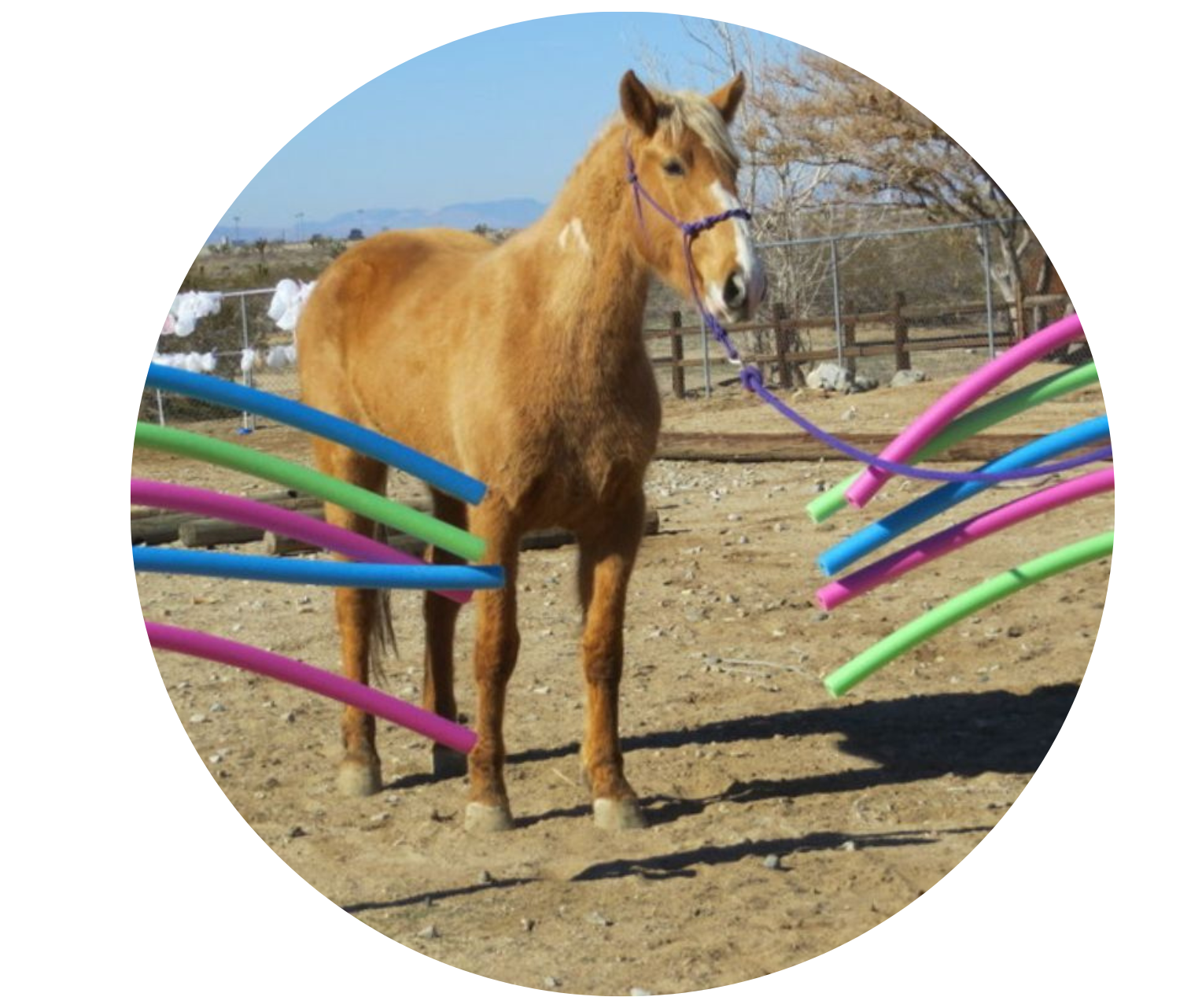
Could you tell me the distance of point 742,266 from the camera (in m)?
4.86

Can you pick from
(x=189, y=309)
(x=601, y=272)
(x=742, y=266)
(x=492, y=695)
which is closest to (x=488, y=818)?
(x=492, y=695)

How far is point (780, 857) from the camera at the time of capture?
538cm

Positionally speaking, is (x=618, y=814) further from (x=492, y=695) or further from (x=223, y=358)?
(x=223, y=358)

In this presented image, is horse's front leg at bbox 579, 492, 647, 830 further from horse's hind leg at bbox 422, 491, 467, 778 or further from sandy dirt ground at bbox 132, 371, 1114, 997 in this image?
horse's hind leg at bbox 422, 491, 467, 778

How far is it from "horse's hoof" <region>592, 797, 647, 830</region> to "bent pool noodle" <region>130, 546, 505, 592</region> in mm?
1115

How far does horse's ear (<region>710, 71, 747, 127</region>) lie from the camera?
212 inches

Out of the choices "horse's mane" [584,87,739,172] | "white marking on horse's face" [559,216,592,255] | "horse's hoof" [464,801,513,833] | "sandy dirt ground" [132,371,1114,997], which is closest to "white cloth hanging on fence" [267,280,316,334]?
"sandy dirt ground" [132,371,1114,997]

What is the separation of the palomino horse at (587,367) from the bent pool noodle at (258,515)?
434 mm

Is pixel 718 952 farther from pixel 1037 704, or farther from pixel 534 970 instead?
pixel 1037 704

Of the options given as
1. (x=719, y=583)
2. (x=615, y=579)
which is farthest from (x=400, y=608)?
(x=615, y=579)

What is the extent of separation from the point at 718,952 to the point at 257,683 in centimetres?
373

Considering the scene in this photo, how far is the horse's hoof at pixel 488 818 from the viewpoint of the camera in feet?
18.7

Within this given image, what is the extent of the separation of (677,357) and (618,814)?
57.6 feet

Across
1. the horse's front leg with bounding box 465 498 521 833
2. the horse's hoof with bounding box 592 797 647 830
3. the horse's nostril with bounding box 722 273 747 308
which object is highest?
the horse's nostril with bounding box 722 273 747 308
